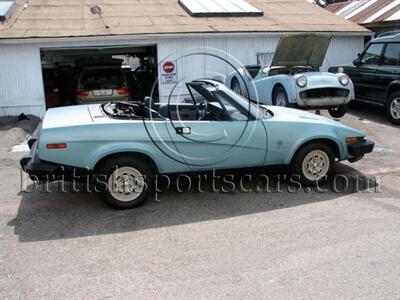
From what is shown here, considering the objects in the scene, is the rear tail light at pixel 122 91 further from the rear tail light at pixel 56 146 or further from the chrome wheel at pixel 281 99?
the rear tail light at pixel 56 146

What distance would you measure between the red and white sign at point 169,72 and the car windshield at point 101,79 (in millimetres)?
1295

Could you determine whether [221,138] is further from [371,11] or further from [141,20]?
[371,11]

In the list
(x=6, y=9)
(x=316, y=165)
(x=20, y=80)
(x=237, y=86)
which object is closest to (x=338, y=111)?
(x=237, y=86)

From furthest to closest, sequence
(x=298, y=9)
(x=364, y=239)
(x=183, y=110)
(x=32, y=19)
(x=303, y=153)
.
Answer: (x=298, y=9) → (x=32, y=19) → (x=183, y=110) → (x=303, y=153) → (x=364, y=239)

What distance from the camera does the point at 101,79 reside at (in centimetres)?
1370

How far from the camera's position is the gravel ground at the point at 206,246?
3488 mm

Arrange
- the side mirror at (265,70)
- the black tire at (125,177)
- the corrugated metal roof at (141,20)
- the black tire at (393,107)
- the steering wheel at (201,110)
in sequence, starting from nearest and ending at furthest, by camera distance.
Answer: the black tire at (125,177)
the steering wheel at (201,110)
the black tire at (393,107)
the side mirror at (265,70)
the corrugated metal roof at (141,20)

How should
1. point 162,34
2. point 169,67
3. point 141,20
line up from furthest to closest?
point 141,20, point 169,67, point 162,34

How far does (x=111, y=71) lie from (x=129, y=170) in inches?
370

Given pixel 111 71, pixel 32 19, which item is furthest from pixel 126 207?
pixel 32 19

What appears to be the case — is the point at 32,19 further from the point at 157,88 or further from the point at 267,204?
the point at 267,204

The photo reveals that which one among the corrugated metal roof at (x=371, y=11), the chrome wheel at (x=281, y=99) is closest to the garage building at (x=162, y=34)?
the corrugated metal roof at (x=371, y=11)

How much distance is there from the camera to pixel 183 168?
5355 millimetres

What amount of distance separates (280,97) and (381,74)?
2.59 meters
